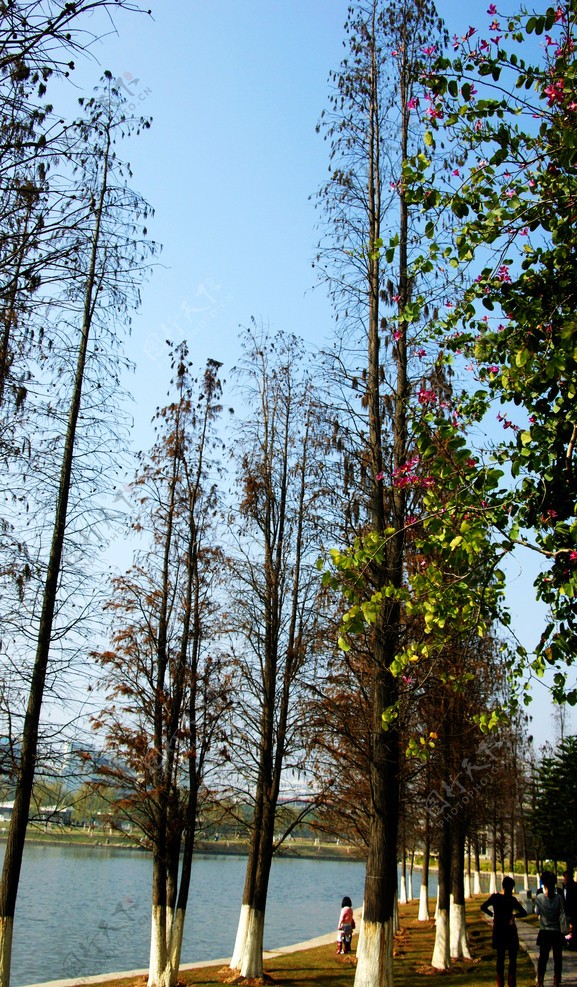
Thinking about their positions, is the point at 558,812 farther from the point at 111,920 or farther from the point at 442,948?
the point at 442,948

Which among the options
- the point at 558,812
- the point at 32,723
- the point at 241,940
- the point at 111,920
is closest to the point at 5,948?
the point at 32,723

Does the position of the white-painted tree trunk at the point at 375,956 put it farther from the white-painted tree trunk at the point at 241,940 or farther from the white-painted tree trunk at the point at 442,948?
the white-painted tree trunk at the point at 442,948

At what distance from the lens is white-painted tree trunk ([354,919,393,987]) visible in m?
10.7

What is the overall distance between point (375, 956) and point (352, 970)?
11.5 metres

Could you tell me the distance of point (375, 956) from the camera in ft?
35.5

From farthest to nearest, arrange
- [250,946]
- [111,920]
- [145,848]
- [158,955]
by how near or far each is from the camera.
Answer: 1. [111,920]
2. [145,848]
3. [250,946]
4. [158,955]

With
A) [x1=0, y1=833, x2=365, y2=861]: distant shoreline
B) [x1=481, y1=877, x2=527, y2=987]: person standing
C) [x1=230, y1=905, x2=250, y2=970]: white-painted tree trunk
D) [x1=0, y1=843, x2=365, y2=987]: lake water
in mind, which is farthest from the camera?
[x1=0, y1=843, x2=365, y2=987]: lake water

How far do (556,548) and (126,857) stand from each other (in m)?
102

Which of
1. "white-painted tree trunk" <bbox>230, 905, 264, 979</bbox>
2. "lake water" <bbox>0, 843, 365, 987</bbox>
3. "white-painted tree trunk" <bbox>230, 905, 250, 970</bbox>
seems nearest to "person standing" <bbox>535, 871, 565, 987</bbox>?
"white-painted tree trunk" <bbox>230, 905, 264, 979</bbox>

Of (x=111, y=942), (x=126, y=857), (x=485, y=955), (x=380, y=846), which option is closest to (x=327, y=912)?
(x=111, y=942)

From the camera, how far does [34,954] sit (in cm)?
2475

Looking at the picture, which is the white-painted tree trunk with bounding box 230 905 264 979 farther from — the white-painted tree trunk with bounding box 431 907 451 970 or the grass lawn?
the white-painted tree trunk with bounding box 431 907 451 970

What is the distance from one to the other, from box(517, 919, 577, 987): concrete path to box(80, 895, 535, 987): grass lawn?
0.30 meters

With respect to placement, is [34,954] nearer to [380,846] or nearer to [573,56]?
[380,846]
